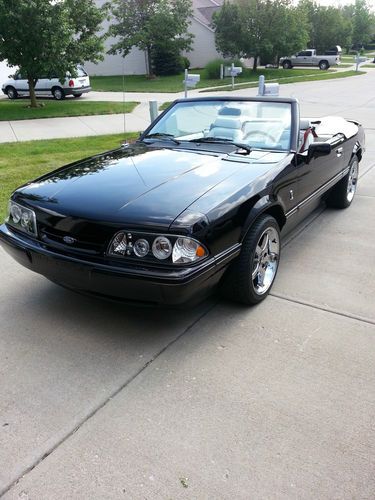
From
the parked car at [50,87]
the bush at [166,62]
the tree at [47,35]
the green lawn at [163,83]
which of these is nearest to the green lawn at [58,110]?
the tree at [47,35]

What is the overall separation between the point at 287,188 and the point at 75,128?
9885mm

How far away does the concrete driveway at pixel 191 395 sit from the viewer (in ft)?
6.75

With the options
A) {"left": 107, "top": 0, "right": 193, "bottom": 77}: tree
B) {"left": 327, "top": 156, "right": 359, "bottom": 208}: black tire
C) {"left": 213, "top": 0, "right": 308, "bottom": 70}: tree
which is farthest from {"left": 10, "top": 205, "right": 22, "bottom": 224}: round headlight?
{"left": 107, "top": 0, "right": 193, "bottom": 77}: tree

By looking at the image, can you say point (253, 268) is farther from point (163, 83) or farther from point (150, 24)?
point (150, 24)

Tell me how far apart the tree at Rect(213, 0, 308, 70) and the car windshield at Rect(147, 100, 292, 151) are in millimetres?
29152

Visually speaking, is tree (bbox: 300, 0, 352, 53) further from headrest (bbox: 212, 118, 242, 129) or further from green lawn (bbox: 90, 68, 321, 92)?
headrest (bbox: 212, 118, 242, 129)

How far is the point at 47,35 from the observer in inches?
548

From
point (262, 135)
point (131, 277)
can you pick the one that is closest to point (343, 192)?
point (262, 135)

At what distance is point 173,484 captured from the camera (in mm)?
2021

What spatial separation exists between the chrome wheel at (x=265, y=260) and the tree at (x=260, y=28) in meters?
30.4

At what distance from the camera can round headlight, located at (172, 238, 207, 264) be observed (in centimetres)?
269

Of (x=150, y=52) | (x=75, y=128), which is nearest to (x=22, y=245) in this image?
(x=75, y=128)

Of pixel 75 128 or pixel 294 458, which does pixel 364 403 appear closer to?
pixel 294 458

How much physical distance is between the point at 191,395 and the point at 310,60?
45.8 m
